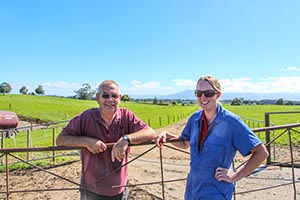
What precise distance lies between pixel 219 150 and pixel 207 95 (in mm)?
419

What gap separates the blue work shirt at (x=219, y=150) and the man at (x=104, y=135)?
63cm

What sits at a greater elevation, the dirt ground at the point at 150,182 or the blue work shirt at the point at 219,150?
the blue work shirt at the point at 219,150

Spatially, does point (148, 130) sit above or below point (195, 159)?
above

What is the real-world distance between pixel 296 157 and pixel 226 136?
10.4 m

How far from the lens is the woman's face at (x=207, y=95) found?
1.99m

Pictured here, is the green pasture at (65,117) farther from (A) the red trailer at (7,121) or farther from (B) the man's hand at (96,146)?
(B) the man's hand at (96,146)

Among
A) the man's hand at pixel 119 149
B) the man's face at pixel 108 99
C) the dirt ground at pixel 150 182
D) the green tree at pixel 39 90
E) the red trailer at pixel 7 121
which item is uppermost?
the green tree at pixel 39 90

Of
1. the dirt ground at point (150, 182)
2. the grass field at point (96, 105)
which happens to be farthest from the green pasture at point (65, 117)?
the dirt ground at point (150, 182)

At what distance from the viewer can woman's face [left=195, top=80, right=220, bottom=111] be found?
1985 mm

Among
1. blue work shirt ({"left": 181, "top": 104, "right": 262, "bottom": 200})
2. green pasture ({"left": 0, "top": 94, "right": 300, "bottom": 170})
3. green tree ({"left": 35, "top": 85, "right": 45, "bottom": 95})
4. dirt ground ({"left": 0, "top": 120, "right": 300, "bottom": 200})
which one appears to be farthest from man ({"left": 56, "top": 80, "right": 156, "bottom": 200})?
green tree ({"left": 35, "top": 85, "right": 45, "bottom": 95})

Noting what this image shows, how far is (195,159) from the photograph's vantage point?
6.45ft

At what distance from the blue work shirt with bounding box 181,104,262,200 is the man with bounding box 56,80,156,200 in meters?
0.63

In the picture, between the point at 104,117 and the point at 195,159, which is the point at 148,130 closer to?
the point at 104,117

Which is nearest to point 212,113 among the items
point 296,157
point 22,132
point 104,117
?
point 104,117
